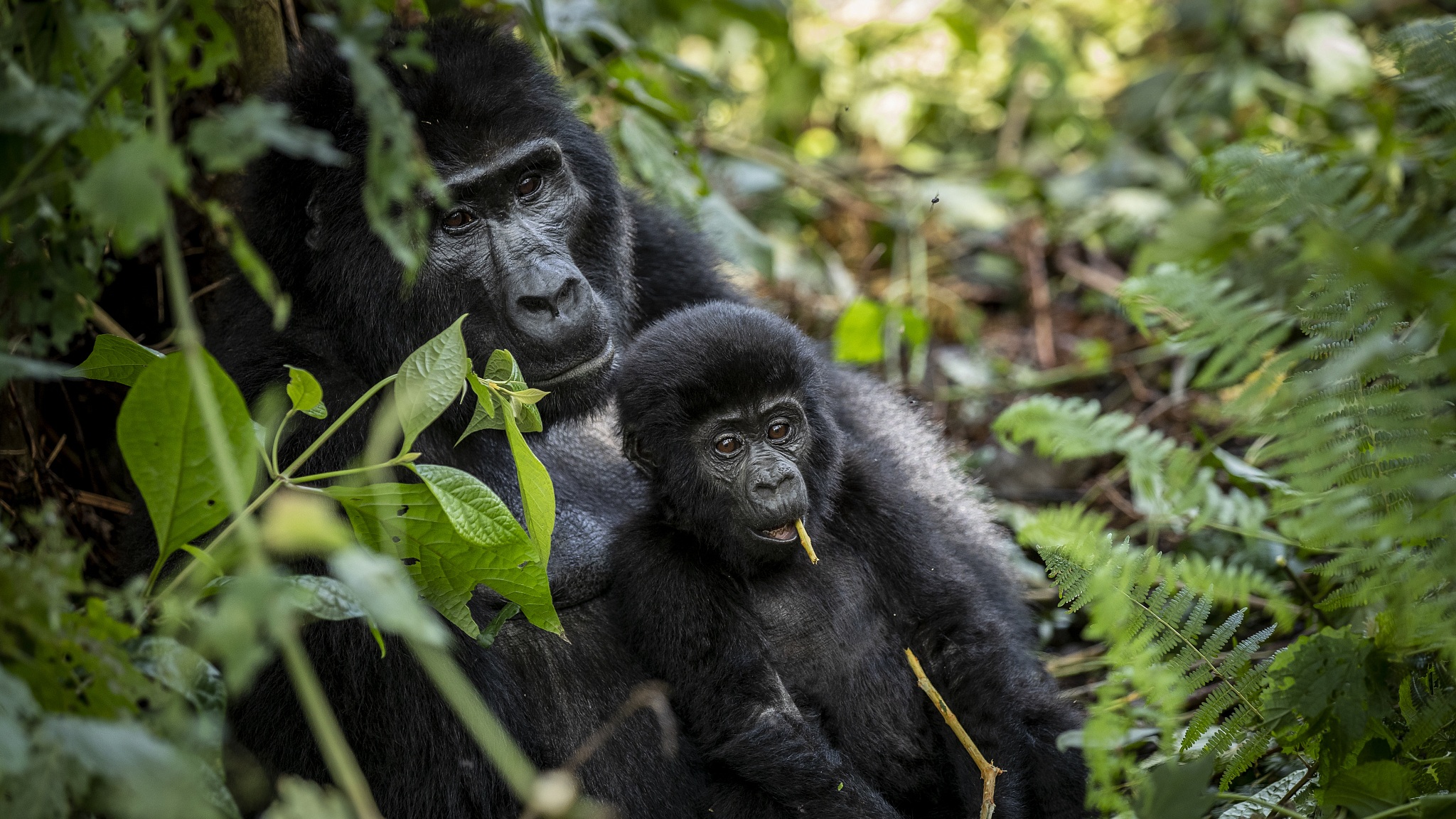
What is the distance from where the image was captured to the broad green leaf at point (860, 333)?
4.33 metres

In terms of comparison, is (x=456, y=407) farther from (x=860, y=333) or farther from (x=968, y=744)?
(x=860, y=333)

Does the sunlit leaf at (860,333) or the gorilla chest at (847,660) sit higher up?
the gorilla chest at (847,660)

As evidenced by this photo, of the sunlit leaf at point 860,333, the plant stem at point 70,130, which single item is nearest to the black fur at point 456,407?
the plant stem at point 70,130

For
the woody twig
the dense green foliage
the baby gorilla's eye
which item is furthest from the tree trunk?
the woody twig

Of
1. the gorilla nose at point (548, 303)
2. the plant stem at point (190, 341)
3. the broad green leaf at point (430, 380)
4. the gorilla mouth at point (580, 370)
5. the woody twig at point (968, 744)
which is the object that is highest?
the plant stem at point (190, 341)

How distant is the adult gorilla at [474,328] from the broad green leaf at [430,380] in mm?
527

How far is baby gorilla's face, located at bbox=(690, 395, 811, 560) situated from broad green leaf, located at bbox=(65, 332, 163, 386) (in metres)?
1.13

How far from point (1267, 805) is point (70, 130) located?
220 centimetres

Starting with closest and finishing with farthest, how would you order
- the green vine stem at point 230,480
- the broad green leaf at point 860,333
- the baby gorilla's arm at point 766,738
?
the green vine stem at point 230,480
the baby gorilla's arm at point 766,738
the broad green leaf at point 860,333

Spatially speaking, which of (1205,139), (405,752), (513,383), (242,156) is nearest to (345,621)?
(405,752)

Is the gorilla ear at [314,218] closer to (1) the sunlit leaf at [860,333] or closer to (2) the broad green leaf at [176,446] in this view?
(2) the broad green leaf at [176,446]

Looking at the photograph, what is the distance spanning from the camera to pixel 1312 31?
575 centimetres

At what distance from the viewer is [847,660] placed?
2619 millimetres

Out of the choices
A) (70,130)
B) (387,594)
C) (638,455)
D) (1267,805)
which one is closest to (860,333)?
(638,455)
